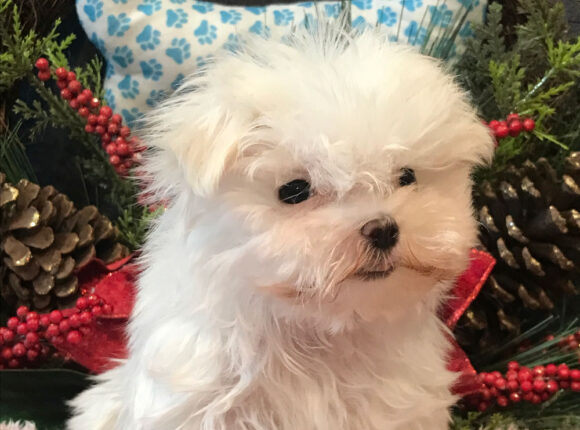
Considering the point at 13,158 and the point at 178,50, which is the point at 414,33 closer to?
the point at 178,50

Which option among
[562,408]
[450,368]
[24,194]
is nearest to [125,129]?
[24,194]

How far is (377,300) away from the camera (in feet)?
1.67

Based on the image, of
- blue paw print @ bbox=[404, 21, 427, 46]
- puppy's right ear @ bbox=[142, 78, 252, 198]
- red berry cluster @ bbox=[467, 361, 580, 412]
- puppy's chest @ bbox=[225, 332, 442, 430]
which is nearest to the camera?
puppy's right ear @ bbox=[142, 78, 252, 198]

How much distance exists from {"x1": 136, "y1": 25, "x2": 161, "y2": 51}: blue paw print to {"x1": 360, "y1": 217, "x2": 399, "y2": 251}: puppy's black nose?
0.52m

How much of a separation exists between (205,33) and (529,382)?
63cm

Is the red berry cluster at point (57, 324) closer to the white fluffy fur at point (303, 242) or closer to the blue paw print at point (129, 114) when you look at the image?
the white fluffy fur at point (303, 242)

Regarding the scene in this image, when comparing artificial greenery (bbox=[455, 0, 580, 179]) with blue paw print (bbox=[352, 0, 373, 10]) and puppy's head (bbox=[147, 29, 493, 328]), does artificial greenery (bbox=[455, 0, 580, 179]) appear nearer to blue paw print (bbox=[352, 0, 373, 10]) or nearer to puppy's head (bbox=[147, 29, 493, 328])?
blue paw print (bbox=[352, 0, 373, 10])

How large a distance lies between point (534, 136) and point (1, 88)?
74cm

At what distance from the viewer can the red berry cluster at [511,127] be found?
73cm

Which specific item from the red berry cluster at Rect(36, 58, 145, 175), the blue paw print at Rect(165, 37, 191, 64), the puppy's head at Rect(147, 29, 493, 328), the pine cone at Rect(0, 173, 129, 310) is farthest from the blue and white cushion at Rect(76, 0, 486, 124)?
the puppy's head at Rect(147, 29, 493, 328)

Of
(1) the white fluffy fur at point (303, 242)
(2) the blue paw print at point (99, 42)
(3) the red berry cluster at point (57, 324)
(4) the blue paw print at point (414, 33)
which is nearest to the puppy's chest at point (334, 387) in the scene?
(1) the white fluffy fur at point (303, 242)

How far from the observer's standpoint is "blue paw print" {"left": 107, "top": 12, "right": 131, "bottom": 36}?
2.80 ft

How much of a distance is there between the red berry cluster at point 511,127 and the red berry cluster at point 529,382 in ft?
0.92

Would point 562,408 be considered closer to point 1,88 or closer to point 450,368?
point 450,368
